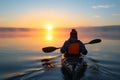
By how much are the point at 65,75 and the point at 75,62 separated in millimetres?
887

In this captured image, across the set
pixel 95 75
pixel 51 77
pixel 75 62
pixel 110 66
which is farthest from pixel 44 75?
pixel 110 66

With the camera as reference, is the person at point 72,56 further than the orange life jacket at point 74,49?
No

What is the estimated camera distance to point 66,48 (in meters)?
15.0

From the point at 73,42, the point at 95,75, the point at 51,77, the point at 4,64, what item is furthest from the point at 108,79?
the point at 4,64

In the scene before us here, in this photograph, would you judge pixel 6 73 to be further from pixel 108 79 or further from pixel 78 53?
pixel 108 79

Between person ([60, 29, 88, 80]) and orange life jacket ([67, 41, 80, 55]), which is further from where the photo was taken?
orange life jacket ([67, 41, 80, 55])

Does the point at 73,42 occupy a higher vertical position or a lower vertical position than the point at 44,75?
higher

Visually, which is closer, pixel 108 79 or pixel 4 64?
pixel 108 79

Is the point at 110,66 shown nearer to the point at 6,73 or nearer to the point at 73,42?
the point at 73,42

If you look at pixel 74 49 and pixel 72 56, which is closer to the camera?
pixel 72 56

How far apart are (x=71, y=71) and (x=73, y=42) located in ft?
11.3

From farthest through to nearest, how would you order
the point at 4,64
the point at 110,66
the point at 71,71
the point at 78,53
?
1. the point at 4,64
2. the point at 110,66
3. the point at 78,53
4. the point at 71,71

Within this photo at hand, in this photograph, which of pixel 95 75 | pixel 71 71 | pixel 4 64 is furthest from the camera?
pixel 4 64

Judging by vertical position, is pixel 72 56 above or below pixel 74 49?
below
